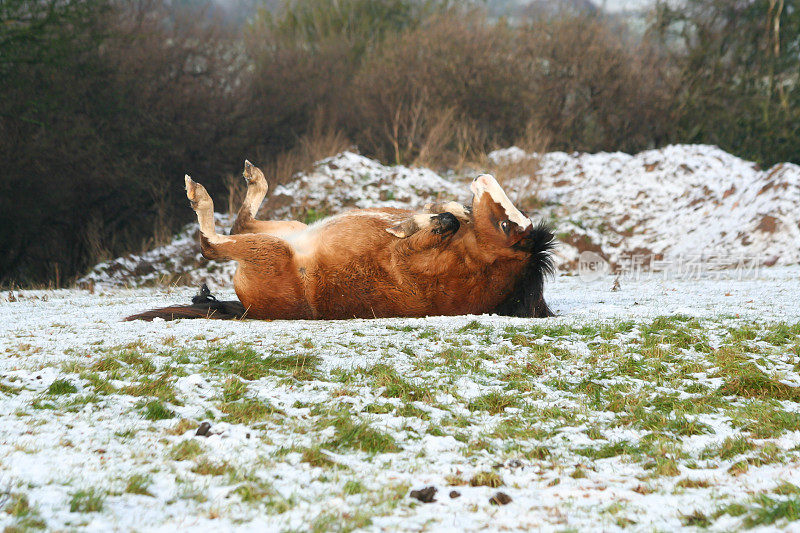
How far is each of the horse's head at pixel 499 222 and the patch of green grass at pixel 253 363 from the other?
1.91m

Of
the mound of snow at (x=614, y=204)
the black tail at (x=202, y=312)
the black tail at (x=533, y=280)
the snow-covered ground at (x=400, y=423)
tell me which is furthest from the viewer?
the mound of snow at (x=614, y=204)

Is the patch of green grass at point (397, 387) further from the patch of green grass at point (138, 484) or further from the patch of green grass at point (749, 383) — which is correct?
the patch of green grass at point (749, 383)

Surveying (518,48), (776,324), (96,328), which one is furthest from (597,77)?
(96,328)

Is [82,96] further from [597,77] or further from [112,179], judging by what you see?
[597,77]

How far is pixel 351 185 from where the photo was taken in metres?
15.4

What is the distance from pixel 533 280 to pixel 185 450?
3612 millimetres

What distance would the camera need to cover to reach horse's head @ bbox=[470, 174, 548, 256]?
5.33 m

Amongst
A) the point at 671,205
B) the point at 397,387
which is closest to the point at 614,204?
the point at 671,205

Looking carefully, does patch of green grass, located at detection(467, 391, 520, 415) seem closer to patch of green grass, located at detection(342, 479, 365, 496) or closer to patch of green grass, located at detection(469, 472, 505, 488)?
patch of green grass, located at detection(469, 472, 505, 488)

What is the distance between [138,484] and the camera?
256cm

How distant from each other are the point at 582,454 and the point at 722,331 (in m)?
2.52

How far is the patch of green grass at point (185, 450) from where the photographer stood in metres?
2.88

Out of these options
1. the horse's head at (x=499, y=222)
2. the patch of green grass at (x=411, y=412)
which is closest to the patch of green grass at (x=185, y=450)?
the patch of green grass at (x=411, y=412)

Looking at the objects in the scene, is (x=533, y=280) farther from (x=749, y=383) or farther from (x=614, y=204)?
(x=614, y=204)
